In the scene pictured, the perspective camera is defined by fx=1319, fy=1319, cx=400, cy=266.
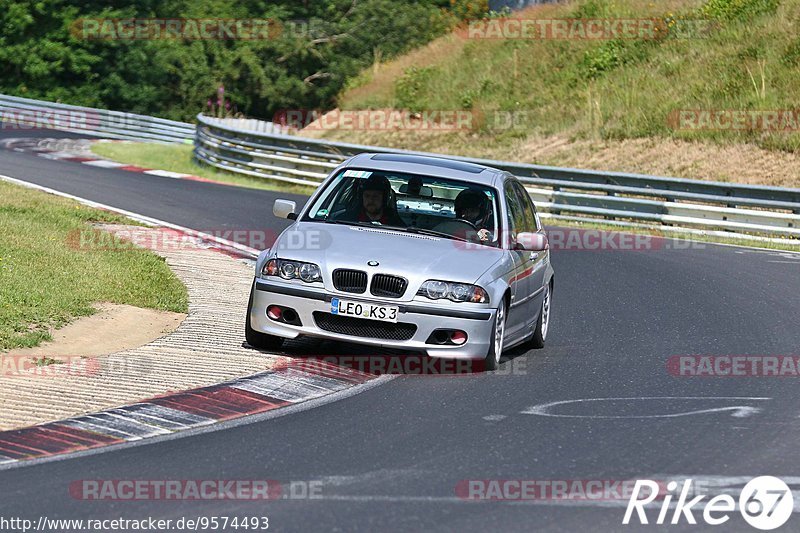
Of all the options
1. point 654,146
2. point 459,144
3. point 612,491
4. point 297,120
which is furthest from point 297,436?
point 297,120

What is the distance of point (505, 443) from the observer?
768cm

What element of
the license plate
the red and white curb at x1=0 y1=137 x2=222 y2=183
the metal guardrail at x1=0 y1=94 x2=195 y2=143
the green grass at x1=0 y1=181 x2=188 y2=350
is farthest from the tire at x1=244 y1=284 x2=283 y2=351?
the metal guardrail at x1=0 y1=94 x2=195 y2=143

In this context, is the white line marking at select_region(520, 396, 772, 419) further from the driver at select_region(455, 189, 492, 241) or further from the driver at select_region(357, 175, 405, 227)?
the driver at select_region(357, 175, 405, 227)

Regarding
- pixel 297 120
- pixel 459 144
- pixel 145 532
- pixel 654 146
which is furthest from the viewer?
pixel 297 120

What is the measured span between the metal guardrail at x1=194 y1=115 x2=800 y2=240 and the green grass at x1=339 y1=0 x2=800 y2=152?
24.3 ft

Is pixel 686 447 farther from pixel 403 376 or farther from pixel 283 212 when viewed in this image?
pixel 283 212

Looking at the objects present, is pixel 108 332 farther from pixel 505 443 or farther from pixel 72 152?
pixel 72 152

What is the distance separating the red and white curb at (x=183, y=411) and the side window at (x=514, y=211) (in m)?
2.10

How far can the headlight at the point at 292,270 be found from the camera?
10016 mm

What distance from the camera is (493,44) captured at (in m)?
42.5

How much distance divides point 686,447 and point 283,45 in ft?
150

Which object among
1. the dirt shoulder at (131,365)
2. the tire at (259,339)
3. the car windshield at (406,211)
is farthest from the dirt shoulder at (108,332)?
the car windshield at (406,211)

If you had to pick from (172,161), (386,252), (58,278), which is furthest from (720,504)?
(172,161)

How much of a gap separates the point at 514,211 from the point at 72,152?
23269mm
